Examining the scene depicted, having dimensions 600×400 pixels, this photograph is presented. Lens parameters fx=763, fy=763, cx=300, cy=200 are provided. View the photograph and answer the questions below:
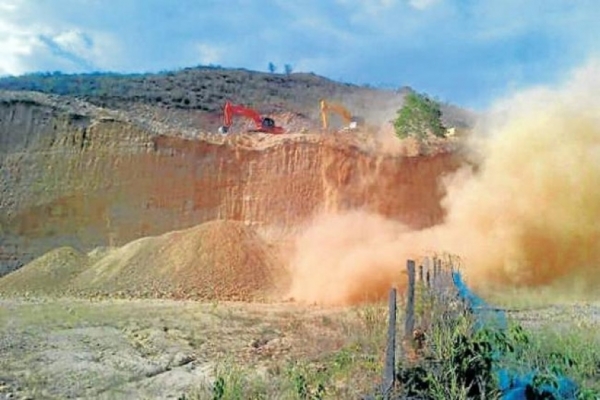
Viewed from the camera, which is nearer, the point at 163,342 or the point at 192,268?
the point at 163,342

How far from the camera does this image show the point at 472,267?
2138 cm

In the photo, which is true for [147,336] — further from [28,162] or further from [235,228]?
[28,162]

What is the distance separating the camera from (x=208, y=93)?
170ft

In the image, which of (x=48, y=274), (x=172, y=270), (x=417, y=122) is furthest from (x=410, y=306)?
(x=417, y=122)

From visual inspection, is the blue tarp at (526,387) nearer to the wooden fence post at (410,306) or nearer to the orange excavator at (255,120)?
the wooden fence post at (410,306)

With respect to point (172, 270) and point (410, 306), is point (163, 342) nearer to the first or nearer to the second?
point (410, 306)

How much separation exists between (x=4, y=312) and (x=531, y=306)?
38.9 ft

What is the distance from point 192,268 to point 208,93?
31.0m

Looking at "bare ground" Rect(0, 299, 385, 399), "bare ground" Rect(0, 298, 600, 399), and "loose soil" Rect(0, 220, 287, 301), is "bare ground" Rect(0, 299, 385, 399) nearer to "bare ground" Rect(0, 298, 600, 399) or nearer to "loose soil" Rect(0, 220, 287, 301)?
"bare ground" Rect(0, 298, 600, 399)

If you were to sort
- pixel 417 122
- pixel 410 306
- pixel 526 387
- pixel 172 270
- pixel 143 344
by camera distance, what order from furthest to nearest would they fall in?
pixel 417 122 < pixel 172 270 < pixel 143 344 < pixel 410 306 < pixel 526 387

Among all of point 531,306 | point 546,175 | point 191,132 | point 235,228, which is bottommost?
point 531,306

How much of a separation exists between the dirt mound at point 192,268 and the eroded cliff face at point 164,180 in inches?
115

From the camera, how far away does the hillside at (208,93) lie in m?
45.5

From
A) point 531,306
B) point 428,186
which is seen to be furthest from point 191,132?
point 531,306
